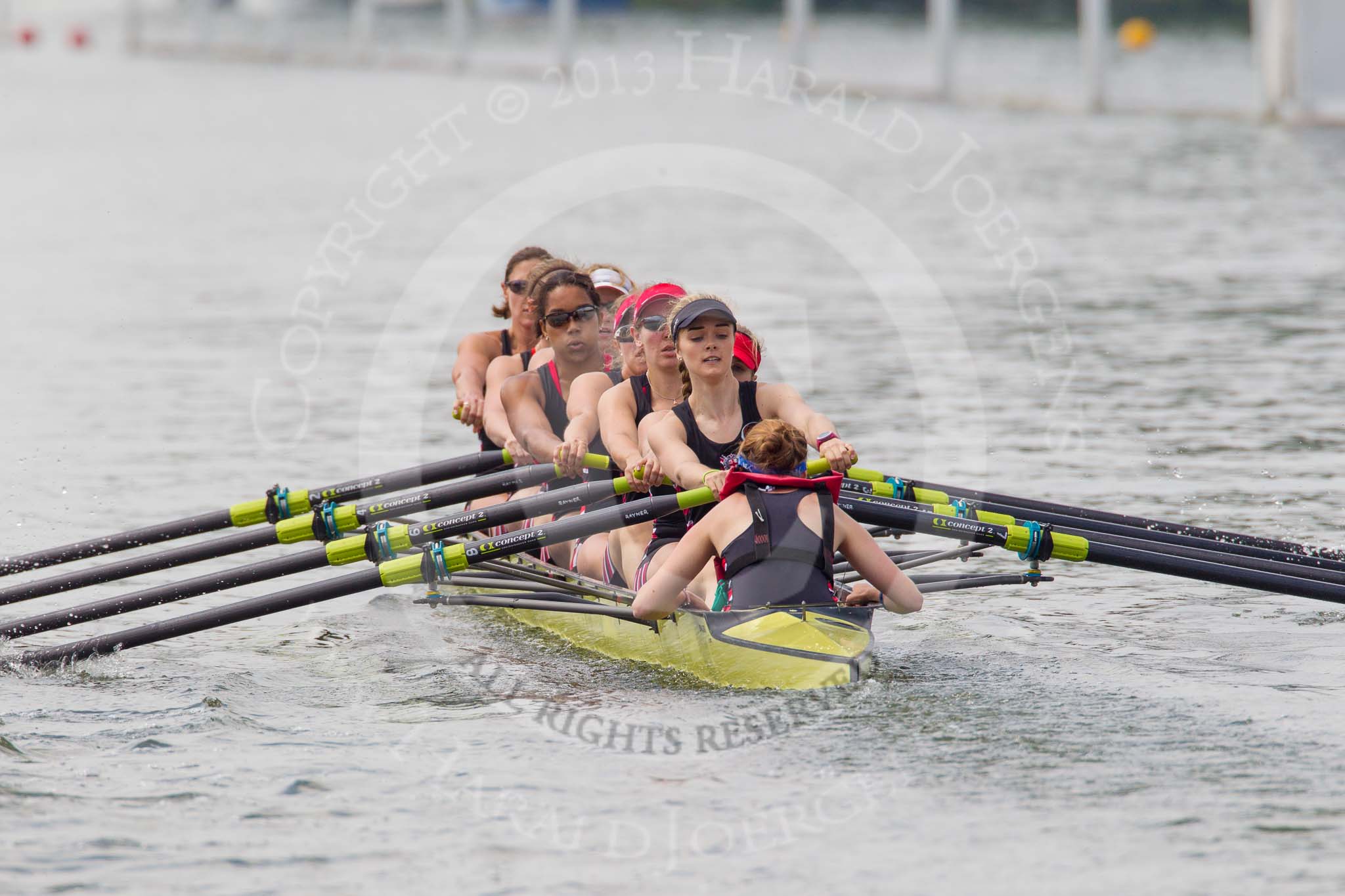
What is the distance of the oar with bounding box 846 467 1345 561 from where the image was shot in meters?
8.80

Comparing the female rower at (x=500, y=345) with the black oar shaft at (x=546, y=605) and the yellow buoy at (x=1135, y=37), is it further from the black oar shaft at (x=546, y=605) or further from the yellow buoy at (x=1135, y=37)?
the yellow buoy at (x=1135, y=37)

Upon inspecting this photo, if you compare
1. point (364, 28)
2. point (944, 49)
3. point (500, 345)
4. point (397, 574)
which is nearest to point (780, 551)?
point (397, 574)

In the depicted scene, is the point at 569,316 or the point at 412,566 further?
the point at 569,316

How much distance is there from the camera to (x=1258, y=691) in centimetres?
785

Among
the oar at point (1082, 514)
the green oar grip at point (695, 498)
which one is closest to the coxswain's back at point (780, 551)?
the green oar grip at point (695, 498)

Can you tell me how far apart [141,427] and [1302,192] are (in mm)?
18497

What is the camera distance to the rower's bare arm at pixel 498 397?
10.3 m

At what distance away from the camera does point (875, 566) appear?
7812mm

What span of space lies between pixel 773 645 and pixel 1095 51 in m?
32.1

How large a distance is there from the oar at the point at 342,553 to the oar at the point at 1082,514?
1.48 meters

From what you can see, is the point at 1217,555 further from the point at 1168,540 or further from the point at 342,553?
the point at 342,553

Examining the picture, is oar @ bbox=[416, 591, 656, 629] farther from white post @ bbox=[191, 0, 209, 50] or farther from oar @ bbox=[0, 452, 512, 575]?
white post @ bbox=[191, 0, 209, 50]

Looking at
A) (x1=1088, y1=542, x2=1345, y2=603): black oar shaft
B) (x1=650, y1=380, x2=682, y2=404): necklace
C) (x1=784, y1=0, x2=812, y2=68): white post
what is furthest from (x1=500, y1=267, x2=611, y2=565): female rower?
(x1=784, y1=0, x2=812, y2=68): white post

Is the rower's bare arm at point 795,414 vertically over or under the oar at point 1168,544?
over
